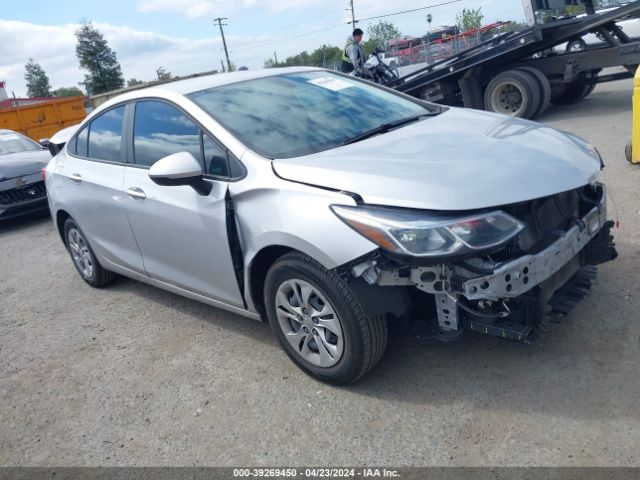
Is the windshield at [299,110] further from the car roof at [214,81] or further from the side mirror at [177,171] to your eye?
the side mirror at [177,171]

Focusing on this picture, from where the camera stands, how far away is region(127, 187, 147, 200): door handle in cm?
398

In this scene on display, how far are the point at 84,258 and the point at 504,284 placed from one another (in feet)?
13.2

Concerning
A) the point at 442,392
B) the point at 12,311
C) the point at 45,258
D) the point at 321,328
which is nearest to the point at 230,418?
the point at 321,328

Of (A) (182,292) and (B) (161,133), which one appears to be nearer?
(B) (161,133)

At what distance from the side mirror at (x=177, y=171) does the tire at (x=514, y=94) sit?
7684 millimetres

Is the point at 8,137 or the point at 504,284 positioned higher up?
the point at 8,137

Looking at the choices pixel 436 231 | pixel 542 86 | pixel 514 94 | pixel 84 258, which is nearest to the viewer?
pixel 436 231

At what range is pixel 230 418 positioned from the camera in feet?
10.4

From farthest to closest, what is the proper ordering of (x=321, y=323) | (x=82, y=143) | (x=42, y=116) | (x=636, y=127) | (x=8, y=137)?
(x=42, y=116) → (x=8, y=137) → (x=636, y=127) → (x=82, y=143) → (x=321, y=323)

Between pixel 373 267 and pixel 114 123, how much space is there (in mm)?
2680

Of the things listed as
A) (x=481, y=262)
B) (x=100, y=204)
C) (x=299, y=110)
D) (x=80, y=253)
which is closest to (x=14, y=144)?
(x=80, y=253)

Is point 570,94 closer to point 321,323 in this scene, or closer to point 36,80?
point 321,323

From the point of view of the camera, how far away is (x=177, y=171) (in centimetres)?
327

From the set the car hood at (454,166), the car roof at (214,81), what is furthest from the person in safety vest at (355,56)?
the car hood at (454,166)
